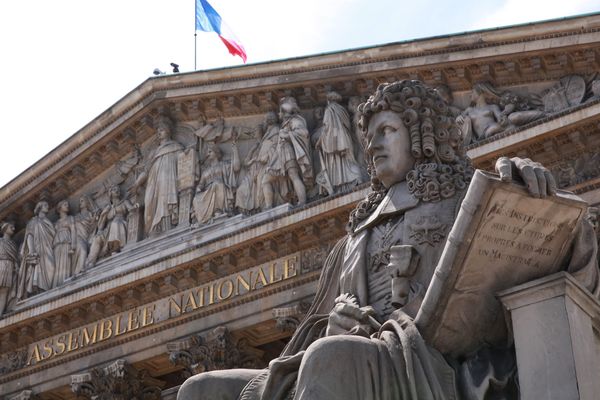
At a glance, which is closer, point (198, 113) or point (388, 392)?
point (388, 392)

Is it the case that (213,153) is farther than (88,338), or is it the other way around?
(88,338)

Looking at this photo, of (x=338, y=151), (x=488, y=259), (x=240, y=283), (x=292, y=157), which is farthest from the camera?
(x=240, y=283)

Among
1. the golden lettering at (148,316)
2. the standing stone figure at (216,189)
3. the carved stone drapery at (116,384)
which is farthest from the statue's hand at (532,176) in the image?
the golden lettering at (148,316)

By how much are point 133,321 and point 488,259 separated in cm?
1806

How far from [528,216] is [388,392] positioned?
84 cm

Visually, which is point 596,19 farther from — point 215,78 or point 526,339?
point 526,339

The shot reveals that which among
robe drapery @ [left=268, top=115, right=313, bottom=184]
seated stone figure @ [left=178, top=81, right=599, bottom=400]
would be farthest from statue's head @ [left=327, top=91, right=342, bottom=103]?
seated stone figure @ [left=178, top=81, right=599, bottom=400]

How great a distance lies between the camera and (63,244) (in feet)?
81.9

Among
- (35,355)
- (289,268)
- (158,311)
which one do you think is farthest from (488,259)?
(35,355)

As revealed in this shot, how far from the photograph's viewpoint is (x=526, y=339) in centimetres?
499

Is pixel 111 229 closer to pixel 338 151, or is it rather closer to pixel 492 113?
pixel 338 151

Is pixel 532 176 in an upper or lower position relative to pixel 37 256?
lower

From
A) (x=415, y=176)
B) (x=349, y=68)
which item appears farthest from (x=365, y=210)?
(x=349, y=68)

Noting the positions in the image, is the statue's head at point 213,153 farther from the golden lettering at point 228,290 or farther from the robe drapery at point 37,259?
the robe drapery at point 37,259
